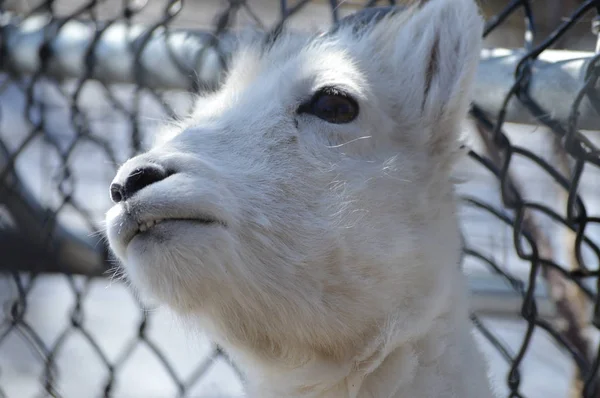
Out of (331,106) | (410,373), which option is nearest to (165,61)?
(331,106)

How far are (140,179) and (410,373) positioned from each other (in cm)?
65

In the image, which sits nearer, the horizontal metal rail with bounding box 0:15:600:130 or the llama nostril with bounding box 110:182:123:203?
the llama nostril with bounding box 110:182:123:203

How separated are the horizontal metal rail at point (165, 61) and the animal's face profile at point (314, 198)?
0.11 metres

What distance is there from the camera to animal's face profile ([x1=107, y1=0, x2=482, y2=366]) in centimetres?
130

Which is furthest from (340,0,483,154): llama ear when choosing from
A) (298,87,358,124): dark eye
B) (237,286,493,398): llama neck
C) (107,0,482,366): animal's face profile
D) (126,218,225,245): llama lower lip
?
(126,218,225,245): llama lower lip

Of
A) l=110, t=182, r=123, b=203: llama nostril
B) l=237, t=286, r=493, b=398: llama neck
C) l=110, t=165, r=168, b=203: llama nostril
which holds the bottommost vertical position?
l=237, t=286, r=493, b=398: llama neck

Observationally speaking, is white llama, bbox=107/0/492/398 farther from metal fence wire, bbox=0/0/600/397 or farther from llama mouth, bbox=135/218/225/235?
metal fence wire, bbox=0/0/600/397

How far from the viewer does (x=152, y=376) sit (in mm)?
4609

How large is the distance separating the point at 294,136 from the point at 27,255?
1265 millimetres

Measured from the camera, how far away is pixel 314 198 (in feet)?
4.82

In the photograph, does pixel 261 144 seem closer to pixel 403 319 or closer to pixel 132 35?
pixel 403 319

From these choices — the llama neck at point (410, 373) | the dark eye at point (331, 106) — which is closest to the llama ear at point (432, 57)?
the dark eye at point (331, 106)

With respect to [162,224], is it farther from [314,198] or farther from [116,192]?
[314,198]

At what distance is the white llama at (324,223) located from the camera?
1310 millimetres
